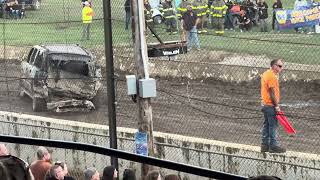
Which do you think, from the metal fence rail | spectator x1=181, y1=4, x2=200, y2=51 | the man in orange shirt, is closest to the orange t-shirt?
the man in orange shirt

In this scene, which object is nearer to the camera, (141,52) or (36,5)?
(141,52)

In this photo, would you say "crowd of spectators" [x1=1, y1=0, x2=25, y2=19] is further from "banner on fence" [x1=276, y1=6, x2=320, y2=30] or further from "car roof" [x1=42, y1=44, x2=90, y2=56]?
"banner on fence" [x1=276, y1=6, x2=320, y2=30]

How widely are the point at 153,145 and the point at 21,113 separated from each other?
3.83m

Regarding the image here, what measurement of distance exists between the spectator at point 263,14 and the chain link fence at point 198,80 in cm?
90

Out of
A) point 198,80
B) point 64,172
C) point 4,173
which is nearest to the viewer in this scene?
point 4,173

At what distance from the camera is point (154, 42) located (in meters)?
10.1

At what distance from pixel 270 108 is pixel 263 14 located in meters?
7.51

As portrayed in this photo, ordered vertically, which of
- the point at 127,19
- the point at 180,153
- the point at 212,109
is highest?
the point at 127,19

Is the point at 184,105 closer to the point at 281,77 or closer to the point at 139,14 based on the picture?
the point at 281,77

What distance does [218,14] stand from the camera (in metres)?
15.7

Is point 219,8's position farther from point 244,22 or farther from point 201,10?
point 201,10

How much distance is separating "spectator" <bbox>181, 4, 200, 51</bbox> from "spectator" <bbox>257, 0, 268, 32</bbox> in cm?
211

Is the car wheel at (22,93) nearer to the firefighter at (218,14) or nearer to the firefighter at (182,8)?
the firefighter at (182,8)

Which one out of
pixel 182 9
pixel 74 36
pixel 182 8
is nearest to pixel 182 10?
pixel 182 9
